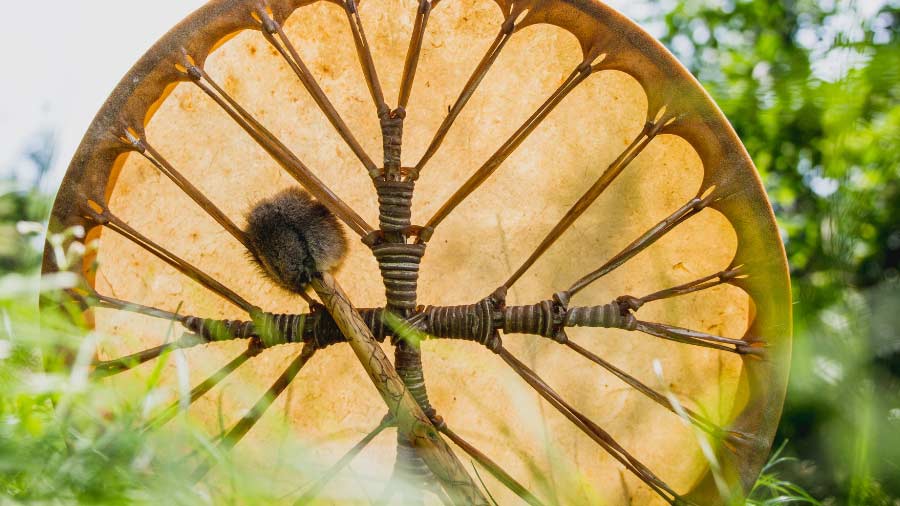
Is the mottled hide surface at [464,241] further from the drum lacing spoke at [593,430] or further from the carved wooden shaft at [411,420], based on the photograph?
the carved wooden shaft at [411,420]

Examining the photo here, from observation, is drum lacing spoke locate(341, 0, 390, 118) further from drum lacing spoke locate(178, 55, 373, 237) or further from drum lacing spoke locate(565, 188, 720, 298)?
drum lacing spoke locate(565, 188, 720, 298)

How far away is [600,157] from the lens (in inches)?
39.7

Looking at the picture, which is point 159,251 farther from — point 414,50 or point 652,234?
point 652,234

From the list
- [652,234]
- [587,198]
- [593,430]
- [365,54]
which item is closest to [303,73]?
[365,54]

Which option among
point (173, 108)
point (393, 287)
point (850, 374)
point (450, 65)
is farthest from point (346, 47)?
point (850, 374)

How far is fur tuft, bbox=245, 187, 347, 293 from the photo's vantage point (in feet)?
2.83

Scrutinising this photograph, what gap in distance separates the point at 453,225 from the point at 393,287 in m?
0.21

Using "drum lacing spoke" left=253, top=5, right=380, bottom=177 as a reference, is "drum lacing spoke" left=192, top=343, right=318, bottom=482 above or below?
below

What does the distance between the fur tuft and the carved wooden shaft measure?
9cm

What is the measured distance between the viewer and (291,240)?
86 centimetres

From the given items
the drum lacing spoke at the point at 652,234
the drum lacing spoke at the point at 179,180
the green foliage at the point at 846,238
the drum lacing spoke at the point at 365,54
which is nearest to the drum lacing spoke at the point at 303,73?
the drum lacing spoke at the point at 365,54

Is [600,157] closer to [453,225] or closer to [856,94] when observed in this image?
[453,225]

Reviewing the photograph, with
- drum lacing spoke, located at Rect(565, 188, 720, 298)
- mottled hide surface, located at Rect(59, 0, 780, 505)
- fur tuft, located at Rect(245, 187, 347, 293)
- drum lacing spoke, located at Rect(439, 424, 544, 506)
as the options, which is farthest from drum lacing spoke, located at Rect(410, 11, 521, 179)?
drum lacing spoke, located at Rect(439, 424, 544, 506)

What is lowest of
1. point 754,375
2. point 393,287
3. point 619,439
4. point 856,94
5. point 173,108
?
point 619,439
